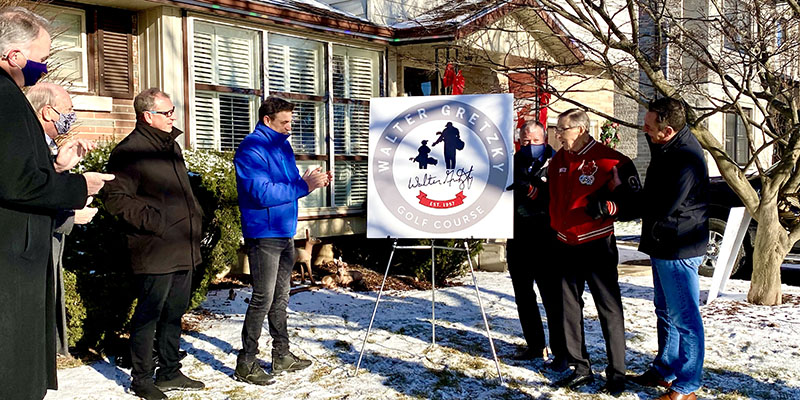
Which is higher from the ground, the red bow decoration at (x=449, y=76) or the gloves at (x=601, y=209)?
the red bow decoration at (x=449, y=76)

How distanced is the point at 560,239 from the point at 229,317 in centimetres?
318

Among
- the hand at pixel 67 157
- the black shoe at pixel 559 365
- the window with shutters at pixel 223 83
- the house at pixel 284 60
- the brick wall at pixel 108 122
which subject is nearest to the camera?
the hand at pixel 67 157

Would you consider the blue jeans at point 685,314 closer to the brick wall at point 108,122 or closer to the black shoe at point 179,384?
the black shoe at point 179,384

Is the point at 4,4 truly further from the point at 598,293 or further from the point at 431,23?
the point at 431,23

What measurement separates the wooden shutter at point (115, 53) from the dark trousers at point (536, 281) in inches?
186

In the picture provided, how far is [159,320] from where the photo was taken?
15.0 feet

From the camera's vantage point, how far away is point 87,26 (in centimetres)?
740

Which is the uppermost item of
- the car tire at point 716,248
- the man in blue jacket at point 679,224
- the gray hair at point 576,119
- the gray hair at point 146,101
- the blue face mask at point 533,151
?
the gray hair at point 146,101

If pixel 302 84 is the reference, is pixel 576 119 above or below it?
below

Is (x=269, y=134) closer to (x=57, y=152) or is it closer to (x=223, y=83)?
(x=57, y=152)

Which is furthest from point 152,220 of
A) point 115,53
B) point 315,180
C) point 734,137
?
point 734,137

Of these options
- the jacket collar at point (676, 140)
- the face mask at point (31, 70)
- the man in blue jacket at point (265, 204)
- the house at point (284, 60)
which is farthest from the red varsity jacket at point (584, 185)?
the face mask at point (31, 70)

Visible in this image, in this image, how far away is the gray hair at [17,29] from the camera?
248 cm

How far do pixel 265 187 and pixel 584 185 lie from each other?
2.00 meters
